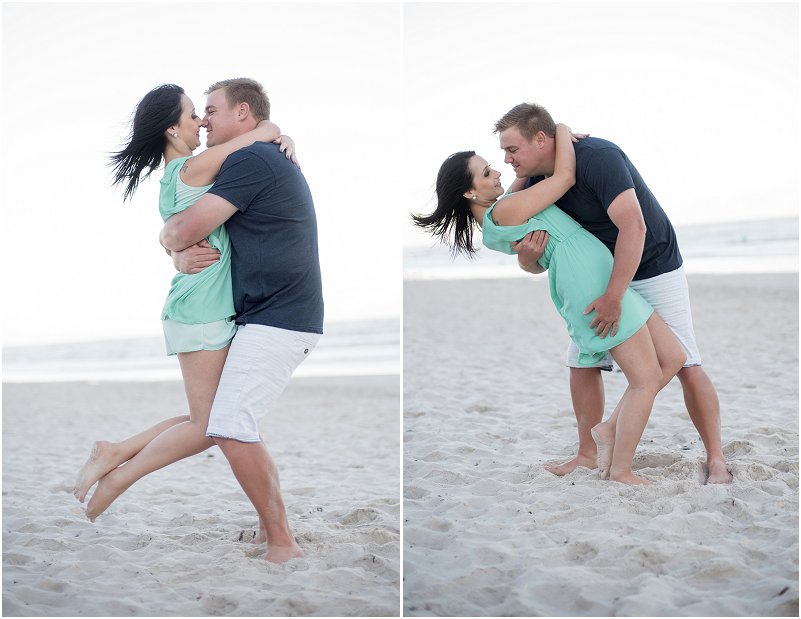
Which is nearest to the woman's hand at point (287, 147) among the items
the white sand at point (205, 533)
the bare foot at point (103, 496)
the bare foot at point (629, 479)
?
the bare foot at point (103, 496)

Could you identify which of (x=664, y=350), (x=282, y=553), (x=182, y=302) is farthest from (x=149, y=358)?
(x=664, y=350)

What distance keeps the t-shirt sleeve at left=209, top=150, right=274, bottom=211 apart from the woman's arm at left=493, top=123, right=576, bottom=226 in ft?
A: 3.51

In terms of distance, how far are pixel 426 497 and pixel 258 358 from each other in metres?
1.24

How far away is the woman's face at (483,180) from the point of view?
3.58 m

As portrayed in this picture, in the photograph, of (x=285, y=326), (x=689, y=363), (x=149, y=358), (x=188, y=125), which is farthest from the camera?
(x=149, y=358)

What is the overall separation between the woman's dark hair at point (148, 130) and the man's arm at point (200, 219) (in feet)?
1.45

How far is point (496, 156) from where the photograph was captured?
3828 millimetres

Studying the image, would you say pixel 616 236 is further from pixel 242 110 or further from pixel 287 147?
pixel 242 110

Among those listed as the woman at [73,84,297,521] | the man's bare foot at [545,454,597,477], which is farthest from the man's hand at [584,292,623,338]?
the woman at [73,84,297,521]

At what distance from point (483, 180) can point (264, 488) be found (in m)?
1.70

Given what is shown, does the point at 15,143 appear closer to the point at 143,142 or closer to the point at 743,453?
the point at 143,142

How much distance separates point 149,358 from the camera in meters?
14.7

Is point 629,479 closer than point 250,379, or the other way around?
point 250,379

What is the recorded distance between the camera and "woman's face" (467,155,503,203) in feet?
11.7
